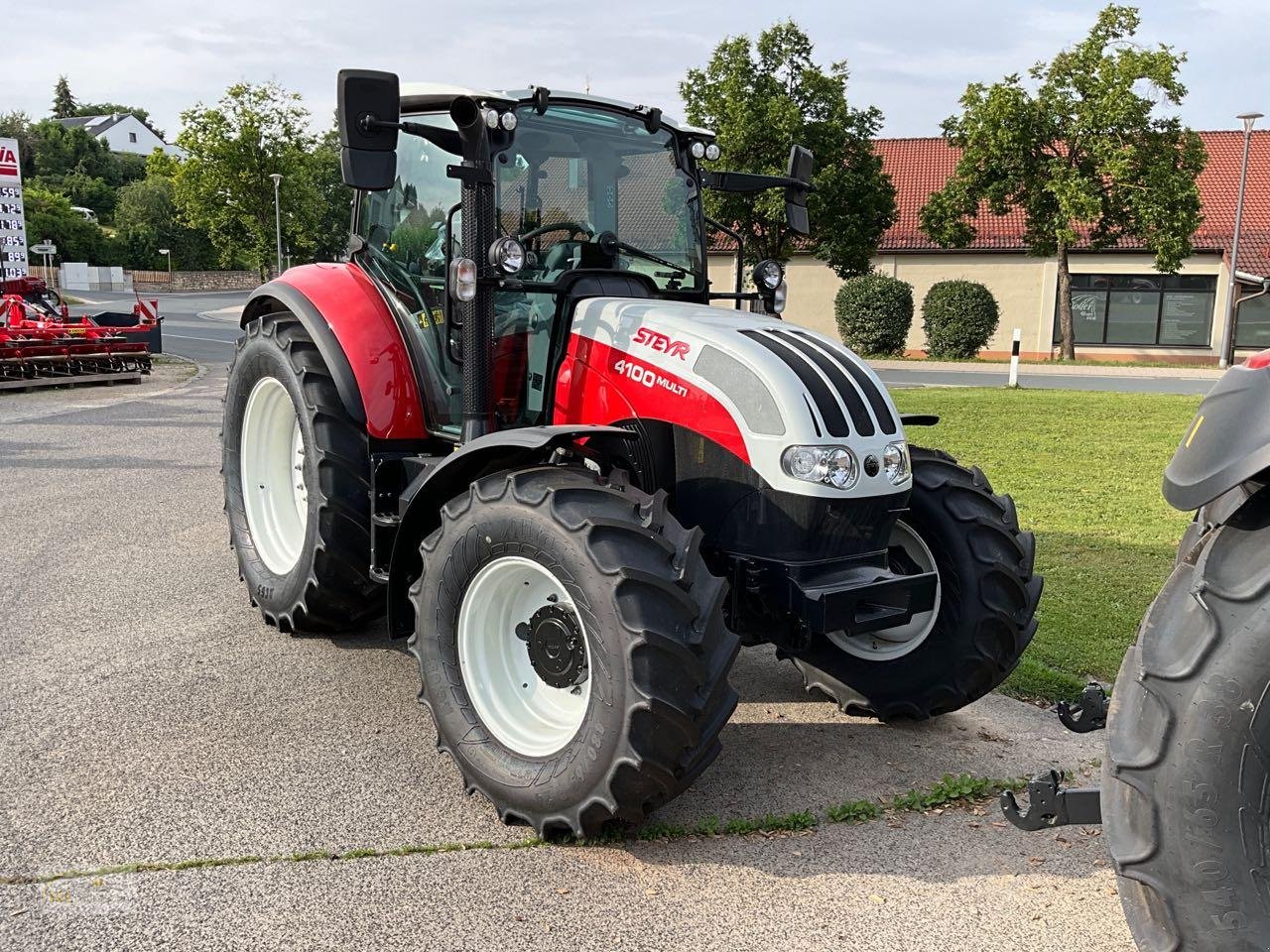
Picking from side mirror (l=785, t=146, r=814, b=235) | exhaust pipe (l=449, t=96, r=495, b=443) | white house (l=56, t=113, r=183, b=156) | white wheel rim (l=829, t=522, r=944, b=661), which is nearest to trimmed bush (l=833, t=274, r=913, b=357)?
side mirror (l=785, t=146, r=814, b=235)

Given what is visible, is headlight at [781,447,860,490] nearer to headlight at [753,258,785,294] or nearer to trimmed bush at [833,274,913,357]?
headlight at [753,258,785,294]

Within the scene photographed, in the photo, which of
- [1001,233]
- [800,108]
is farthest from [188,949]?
[1001,233]

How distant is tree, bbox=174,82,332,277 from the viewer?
164 feet

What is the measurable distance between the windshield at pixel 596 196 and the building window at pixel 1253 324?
106 ft

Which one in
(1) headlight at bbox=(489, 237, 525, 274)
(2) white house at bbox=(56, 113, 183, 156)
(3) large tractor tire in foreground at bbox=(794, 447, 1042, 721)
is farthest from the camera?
(2) white house at bbox=(56, 113, 183, 156)

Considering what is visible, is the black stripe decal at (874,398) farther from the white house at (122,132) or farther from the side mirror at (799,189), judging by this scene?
the white house at (122,132)

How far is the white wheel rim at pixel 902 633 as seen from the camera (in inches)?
168

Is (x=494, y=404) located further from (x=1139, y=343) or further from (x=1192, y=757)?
(x=1139, y=343)

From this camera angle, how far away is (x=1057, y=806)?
273cm

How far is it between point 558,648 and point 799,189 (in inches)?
95.1

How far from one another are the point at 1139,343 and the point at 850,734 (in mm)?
32108

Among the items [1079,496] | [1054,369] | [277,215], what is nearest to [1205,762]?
[1079,496]

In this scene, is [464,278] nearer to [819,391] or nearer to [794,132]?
[819,391]

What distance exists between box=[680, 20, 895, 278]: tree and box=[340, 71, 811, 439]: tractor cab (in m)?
22.3
